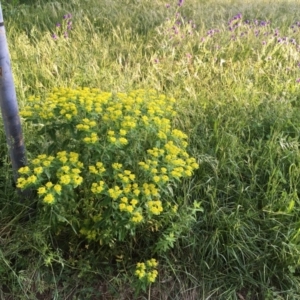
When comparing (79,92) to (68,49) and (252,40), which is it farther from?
(252,40)

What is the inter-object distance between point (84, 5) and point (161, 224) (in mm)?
3542

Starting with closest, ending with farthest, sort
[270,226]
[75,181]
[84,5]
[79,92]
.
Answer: [75,181] < [79,92] < [270,226] < [84,5]

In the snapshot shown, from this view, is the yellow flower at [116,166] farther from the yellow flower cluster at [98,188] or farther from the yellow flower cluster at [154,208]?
the yellow flower cluster at [154,208]

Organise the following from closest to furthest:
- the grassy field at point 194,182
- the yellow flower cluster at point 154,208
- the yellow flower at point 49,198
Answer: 1. the yellow flower at point 49,198
2. the yellow flower cluster at point 154,208
3. the grassy field at point 194,182

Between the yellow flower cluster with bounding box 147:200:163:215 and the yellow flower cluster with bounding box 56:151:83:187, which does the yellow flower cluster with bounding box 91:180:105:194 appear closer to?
the yellow flower cluster with bounding box 56:151:83:187

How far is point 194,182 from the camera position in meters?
2.46

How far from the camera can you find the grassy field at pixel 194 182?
2.13 metres

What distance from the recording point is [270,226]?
7.65 ft

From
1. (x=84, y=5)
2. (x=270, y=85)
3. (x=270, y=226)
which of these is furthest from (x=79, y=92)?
(x=84, y=5)

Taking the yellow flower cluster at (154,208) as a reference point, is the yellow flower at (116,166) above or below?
above

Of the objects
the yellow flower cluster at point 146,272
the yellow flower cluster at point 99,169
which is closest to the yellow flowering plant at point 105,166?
the yellow flower cluster at point 99,169

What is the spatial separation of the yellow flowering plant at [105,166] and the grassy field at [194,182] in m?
0.04

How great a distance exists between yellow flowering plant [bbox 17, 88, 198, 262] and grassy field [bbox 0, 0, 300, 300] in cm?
4

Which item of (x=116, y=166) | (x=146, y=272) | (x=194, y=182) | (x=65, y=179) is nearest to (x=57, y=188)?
(x=65, y=179)
